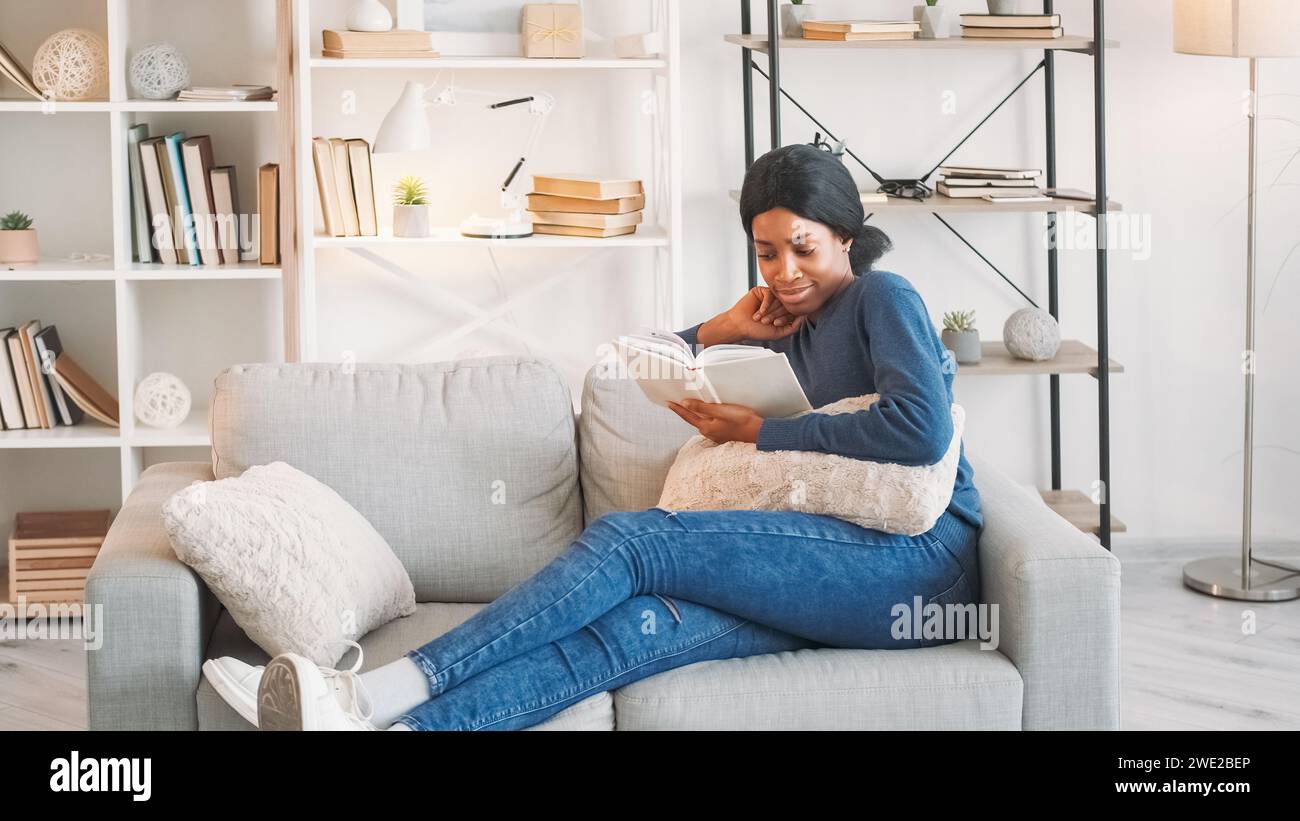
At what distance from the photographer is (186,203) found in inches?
139

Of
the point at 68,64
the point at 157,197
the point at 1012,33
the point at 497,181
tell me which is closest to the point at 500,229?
the point at 497,181

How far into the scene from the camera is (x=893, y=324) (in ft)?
7.38

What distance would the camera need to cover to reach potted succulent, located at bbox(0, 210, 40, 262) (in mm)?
3516

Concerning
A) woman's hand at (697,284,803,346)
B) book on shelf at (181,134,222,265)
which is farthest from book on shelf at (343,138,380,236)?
woman's hand at (697,284,803,346)

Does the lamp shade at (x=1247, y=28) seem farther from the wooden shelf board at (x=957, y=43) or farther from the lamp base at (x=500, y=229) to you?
the lamp base at (x=500, y=229)

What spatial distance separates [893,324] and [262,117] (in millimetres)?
2060

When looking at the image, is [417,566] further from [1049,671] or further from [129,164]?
[129,164]

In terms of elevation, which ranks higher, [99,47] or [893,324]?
[99,47]

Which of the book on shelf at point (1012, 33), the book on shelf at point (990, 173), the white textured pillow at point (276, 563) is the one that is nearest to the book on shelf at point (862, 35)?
the book on shelf at point (1012, 33)

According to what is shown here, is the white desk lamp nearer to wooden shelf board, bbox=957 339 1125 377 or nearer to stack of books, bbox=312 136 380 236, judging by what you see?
stack of books, bbox=312 136 380 236

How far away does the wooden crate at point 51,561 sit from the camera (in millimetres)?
3535

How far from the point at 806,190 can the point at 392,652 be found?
95cm
